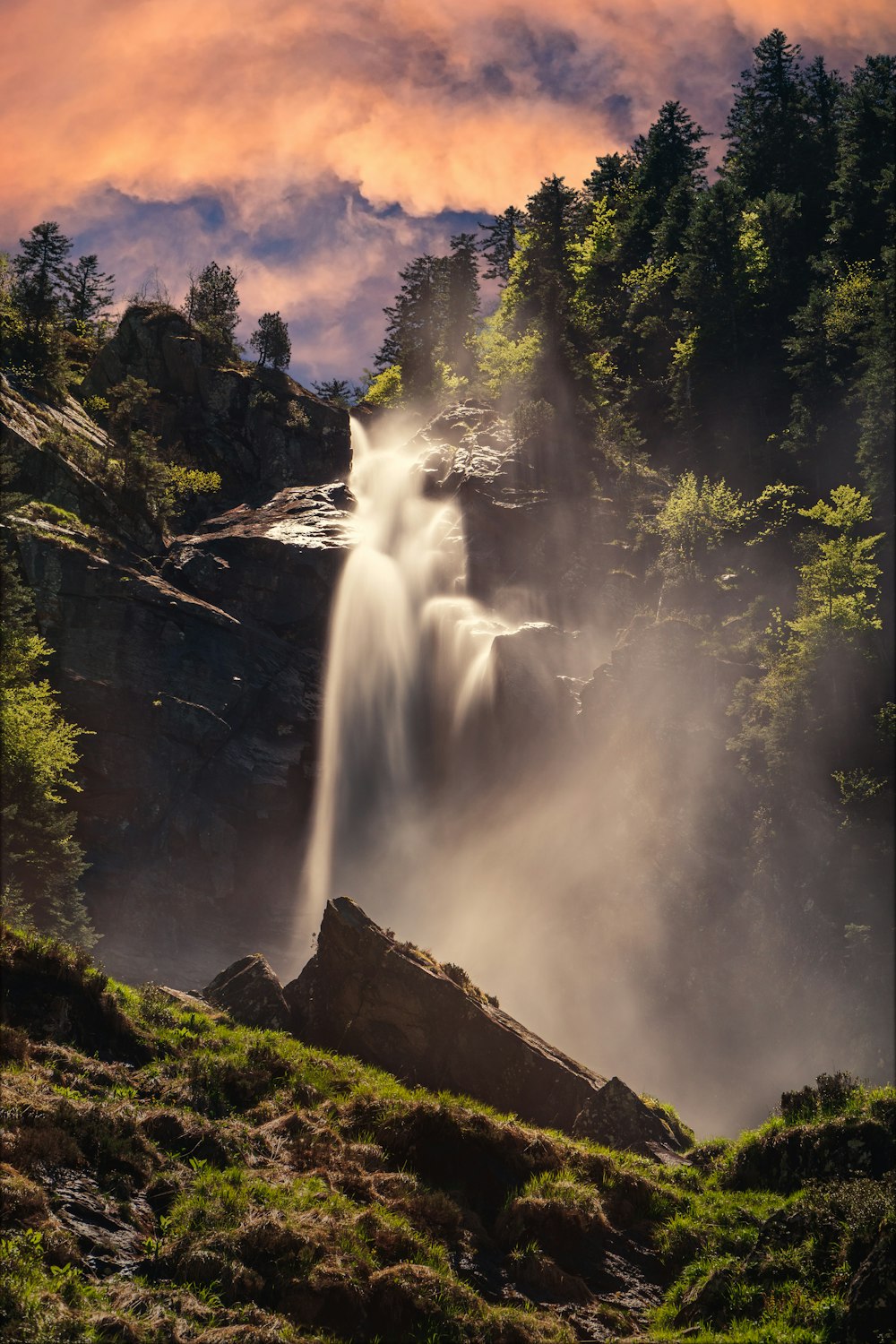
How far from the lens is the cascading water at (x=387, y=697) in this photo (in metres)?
47.4

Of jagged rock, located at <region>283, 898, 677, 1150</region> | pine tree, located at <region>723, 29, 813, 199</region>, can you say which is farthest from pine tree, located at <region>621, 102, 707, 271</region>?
jagged rock, located at <region>283, 898, 677, 1150</region>

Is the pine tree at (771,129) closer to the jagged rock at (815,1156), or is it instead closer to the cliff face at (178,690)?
the cliff face at (178,690)

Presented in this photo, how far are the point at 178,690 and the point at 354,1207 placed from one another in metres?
33.0

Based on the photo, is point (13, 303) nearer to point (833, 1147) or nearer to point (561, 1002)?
point (561, 1002)

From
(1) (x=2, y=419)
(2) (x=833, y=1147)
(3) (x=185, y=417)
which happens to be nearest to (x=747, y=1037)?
(2) (x=833, y=1147)

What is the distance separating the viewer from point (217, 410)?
202 feet

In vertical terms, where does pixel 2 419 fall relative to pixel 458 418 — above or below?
below

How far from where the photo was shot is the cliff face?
40.1 metres

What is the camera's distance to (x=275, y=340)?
7050 centimetres

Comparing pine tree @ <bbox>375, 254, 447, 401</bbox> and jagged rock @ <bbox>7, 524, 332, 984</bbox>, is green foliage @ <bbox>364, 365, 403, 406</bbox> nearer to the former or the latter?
pine tree @ <bbox>375, 254, 447, 401</bbox>

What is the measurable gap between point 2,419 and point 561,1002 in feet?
129

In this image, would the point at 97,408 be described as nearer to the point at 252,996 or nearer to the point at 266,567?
the point at 266,567

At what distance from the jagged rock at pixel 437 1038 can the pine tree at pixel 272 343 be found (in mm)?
58136

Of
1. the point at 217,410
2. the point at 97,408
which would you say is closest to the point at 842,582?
the point at 217,410
